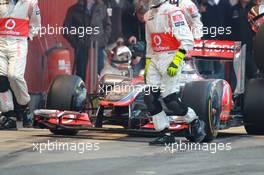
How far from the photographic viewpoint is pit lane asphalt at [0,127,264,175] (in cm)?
822

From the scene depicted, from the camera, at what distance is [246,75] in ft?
49.7

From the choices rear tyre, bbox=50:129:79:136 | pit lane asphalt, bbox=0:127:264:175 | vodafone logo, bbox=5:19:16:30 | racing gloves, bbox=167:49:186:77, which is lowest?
pit lane asphalt, bbox=0:127:264:175

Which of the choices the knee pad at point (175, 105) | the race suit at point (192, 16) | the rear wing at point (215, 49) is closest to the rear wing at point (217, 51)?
the rear wing at point (215, 49)

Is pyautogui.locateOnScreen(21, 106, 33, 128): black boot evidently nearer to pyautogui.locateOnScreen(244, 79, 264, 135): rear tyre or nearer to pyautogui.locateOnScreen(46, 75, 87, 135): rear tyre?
pyautogui.locateOnScreen(46, 75, 87, 135): rear tyre

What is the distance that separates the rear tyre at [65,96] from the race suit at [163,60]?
5.09 ft

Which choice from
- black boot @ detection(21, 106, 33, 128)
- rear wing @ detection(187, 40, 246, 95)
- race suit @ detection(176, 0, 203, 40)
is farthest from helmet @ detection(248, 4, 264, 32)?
black boot @ detection(21, 106, 33, 128)

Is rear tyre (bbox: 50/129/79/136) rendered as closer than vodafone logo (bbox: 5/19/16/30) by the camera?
Yes

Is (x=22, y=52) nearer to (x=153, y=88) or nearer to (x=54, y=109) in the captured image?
(x=54, y=109)

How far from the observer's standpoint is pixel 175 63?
10.1 metres

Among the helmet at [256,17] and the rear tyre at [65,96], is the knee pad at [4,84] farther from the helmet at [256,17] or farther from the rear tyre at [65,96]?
the helmet at [256,17]

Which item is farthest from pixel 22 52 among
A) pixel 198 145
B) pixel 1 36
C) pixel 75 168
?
pixel 75 168

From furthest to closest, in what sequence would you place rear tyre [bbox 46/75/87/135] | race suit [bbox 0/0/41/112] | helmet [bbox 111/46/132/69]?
1. helmet [bbox 111/46/132/69]
2. race suit [bbox 0/0/41/112]
3. rear tyre [bbox 46/75/87/135]

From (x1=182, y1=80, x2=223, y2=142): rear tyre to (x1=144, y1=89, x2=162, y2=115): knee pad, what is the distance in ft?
1.57

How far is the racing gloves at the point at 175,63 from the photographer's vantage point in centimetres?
1000
